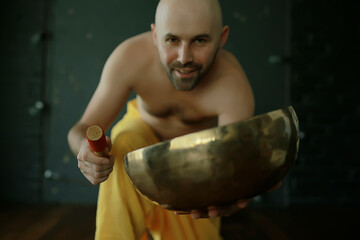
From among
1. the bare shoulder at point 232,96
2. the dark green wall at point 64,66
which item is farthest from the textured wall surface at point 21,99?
the bare shoulder at point 232,96

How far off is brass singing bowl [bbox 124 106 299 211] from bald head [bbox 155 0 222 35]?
354mm

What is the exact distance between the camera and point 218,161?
59cm

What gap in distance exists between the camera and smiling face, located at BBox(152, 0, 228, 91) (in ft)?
2.92

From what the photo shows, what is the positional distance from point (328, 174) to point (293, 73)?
26.1 inches

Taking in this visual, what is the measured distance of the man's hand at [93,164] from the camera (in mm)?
787

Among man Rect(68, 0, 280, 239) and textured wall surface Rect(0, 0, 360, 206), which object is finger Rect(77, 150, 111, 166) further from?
textured wall surface Rect(0, 0, 360, 206)

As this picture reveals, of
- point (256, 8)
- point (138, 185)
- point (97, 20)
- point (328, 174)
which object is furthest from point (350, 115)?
point (138, 185)

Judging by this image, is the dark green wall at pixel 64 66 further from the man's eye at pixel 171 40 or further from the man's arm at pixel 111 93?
the man's eye at pixel 171 40

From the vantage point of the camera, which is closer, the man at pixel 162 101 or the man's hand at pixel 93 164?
the man's hand at pixel 93 164

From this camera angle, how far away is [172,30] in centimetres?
89

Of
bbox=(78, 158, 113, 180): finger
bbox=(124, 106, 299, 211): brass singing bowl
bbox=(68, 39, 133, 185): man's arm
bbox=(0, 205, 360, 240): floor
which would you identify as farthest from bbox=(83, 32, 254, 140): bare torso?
bbox=(0, 205, 360, 240): floor

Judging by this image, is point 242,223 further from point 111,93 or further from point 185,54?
point 185,54

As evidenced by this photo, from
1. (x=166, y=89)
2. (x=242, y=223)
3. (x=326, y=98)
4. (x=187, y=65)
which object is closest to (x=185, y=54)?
(x=187, y=65)

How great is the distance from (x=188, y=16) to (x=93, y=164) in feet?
1.35
